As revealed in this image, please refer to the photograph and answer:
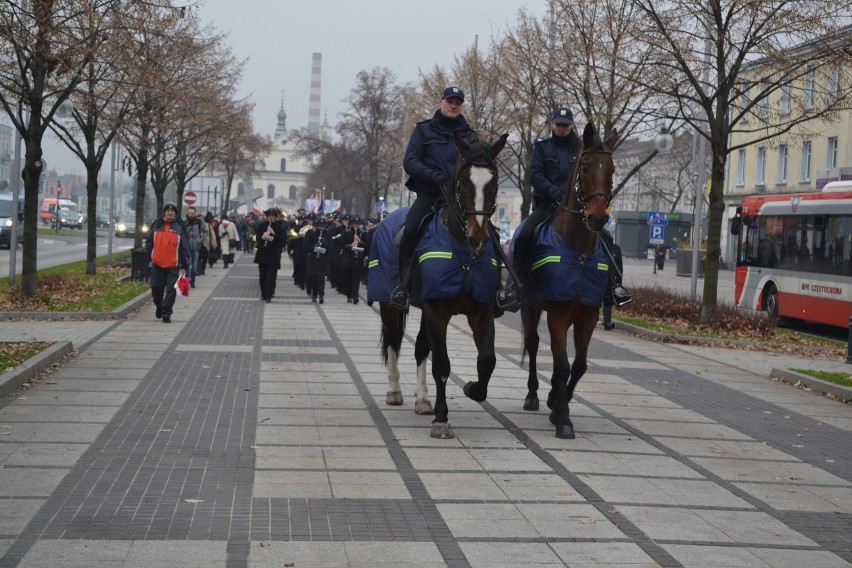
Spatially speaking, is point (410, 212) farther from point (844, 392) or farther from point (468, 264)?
point (844, 392)

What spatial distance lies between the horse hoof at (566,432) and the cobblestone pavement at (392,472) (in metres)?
0.08

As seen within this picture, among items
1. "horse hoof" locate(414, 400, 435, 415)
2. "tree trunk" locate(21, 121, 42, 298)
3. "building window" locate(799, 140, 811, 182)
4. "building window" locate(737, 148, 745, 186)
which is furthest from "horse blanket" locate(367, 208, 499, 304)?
"building window" locate(737, 148, 745, 186)

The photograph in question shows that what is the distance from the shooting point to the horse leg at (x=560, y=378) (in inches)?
408

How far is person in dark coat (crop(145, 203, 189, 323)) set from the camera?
20734 millimetres

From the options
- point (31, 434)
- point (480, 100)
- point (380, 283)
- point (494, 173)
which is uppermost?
point (480, 100)

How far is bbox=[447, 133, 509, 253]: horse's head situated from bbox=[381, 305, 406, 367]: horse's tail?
185cm

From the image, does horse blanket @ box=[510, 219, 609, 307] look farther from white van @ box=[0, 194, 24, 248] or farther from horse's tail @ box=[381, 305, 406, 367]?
white van @ box=[0, 194, 24, 248]

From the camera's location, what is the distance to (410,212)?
10.8 meters

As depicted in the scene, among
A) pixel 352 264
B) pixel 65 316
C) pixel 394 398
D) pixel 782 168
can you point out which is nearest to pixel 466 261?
pixel 394 398

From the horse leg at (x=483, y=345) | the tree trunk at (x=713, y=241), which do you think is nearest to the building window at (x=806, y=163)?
the tree trunk at (x=713, y=241)

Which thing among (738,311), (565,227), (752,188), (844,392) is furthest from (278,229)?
(752,188)

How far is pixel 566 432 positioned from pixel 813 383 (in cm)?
610

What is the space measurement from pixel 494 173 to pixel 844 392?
20.4 feet

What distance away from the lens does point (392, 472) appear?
8.70 metres
